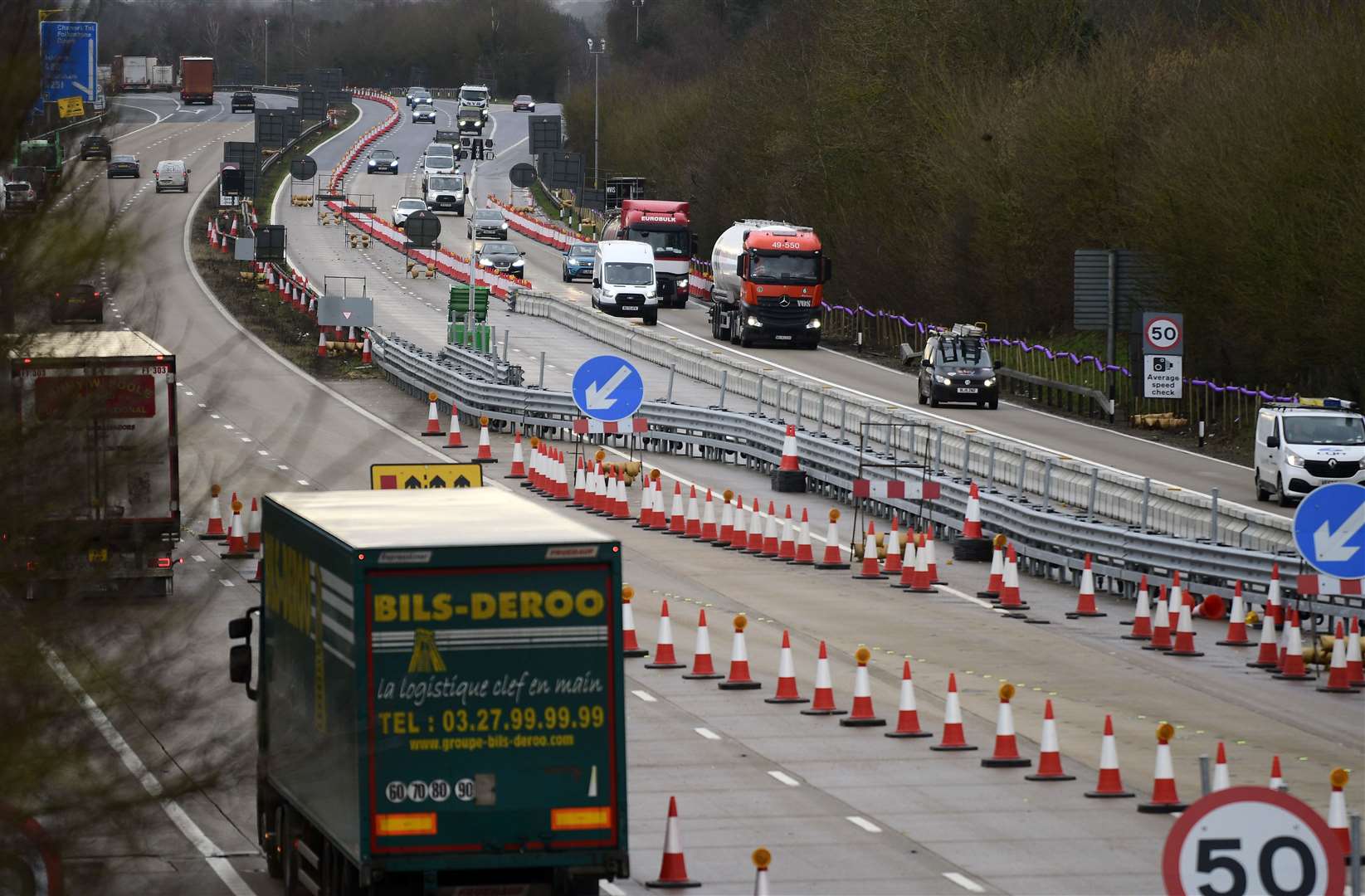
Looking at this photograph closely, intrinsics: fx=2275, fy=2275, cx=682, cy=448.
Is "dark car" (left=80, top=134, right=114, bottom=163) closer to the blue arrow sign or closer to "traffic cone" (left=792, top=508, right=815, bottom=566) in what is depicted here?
the blue arrow sign

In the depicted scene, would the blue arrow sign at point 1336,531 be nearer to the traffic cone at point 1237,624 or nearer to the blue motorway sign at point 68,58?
the traffic cone at point 1237,624

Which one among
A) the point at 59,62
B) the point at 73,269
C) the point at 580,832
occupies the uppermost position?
the point at 59,62

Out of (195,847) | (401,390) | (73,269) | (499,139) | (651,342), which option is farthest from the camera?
(499,139)

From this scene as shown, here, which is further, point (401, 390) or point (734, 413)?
point (401, 390)

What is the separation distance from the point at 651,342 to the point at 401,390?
751 cm

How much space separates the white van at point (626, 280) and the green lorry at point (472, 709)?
2194 inches

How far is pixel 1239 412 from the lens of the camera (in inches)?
1810

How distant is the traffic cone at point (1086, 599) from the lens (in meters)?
26.4

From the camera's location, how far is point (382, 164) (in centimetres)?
12556

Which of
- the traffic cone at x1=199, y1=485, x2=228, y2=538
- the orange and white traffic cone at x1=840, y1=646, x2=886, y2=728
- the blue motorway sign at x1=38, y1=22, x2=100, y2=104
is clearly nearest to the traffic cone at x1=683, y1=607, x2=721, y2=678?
the orange and white traffic cone at x1=840, y1=646, x2=886, y2=728

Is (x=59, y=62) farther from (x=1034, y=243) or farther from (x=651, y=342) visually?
(x=1034, y=243)

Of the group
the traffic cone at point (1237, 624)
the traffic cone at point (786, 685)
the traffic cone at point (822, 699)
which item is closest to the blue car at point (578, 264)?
the traffic cone at point (1237, 624)

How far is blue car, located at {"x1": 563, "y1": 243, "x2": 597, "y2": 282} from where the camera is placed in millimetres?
81500

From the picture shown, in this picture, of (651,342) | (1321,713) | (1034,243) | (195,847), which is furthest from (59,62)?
(1034,243)
